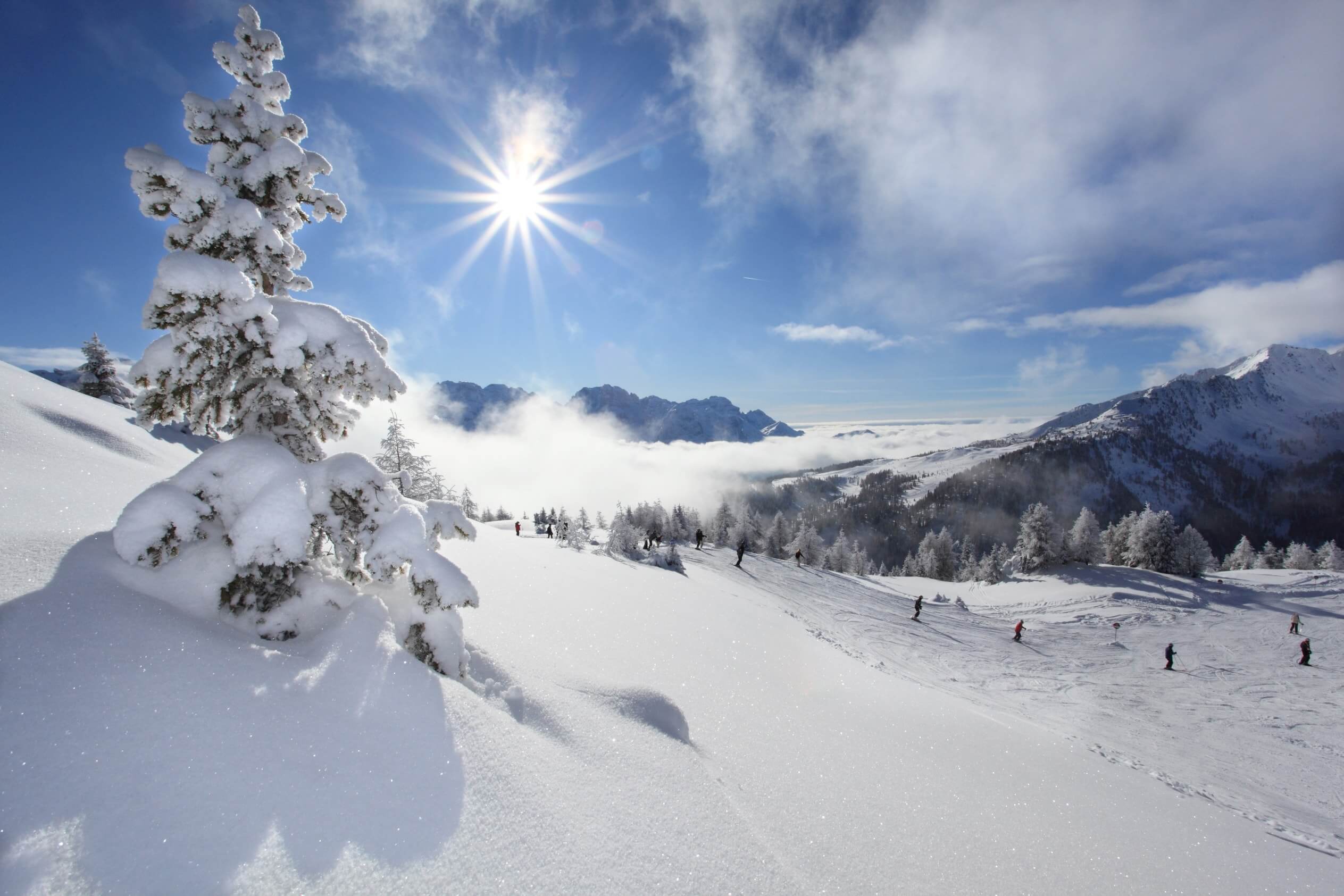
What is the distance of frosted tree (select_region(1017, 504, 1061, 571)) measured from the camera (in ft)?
158

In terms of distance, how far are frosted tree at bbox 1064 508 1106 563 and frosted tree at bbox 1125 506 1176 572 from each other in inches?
115

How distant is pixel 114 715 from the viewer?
9.71ft

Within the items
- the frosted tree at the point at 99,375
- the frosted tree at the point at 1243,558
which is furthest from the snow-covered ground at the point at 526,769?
the frosted tree at the point at 1243,558

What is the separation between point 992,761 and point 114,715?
35.1 feet

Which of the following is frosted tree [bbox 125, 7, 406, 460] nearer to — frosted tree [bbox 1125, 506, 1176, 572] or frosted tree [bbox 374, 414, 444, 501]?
frosted tree [bbox 374, 414, 444, 501]

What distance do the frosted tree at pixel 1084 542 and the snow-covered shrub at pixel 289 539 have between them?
62906 mm

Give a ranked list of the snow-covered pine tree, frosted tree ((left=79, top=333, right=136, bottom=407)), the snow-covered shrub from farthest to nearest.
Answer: frosted tree ((left=79, top=333, right=136, bottom=407)) < the snow-covered pine tree < the snow-covered shrub

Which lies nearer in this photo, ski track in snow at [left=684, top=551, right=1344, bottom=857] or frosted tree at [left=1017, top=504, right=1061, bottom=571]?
ski track in snow at [left=684, top=551, right=1344, bottom=857]

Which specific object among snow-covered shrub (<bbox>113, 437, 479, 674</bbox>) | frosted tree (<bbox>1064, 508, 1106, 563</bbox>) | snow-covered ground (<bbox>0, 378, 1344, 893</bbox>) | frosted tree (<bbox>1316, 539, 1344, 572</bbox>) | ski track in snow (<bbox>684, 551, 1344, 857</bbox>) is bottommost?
ski track in snow (<bbox>684, 551, 1344, 857</bbox>)

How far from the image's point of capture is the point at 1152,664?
2384 centimetres

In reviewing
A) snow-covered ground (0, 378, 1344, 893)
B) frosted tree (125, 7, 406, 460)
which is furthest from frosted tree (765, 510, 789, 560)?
frosted tree (125, 7, 406, 460)

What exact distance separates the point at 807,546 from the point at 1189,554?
4005 cm

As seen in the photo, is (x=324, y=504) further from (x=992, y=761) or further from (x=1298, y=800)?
(x=1298, y=800)

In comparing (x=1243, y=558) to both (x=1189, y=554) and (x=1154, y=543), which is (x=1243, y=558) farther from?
(x=1154, y=543)
